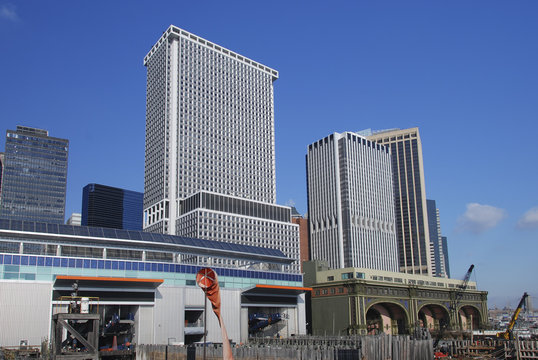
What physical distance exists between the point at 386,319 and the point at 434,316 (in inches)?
1209

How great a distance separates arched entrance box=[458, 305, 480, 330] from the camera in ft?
584

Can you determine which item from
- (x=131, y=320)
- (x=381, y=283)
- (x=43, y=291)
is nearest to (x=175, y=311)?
(x=131, y=320)

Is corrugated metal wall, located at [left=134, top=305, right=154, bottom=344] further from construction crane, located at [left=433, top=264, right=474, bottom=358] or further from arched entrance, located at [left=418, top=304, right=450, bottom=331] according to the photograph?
construction crane, located at [left=433, top=264, right=474, bottom=358]

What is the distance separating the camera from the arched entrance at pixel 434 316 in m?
163

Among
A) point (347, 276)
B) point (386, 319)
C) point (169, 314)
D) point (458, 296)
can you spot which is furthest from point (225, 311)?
point (458, 296)

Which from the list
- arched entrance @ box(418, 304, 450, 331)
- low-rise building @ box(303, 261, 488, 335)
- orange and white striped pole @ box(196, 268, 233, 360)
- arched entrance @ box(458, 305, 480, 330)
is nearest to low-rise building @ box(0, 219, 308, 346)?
low-rise building @ box(303, 261, 488, 335)

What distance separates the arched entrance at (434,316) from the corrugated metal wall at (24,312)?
4678 inches

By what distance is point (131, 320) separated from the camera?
86.3m

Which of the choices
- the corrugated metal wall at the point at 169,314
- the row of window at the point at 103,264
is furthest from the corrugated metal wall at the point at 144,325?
the row of window at the point at 103,264

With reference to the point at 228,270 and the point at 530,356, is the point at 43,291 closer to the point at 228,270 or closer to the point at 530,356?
the point at 228,270

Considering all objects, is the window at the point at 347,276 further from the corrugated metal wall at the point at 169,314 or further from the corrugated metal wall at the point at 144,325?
the corrugated metal wall at the point at 144,325

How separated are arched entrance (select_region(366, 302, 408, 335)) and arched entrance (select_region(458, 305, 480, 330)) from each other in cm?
3755

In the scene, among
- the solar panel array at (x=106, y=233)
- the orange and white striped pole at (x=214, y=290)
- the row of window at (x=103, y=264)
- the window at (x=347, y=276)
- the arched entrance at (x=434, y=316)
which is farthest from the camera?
the arched entrance at (x=434, y=316)

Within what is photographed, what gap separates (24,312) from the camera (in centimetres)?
7719
